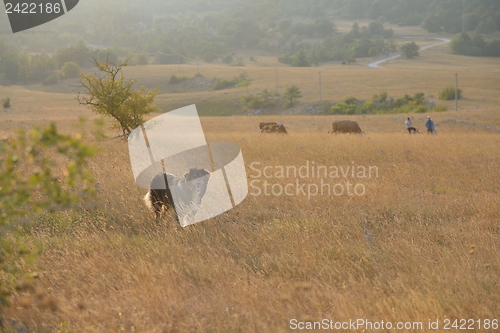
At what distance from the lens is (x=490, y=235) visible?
644cm

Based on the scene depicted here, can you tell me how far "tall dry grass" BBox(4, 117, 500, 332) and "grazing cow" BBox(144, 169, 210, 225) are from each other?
231mm

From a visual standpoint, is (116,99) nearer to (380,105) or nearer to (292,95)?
(380,105)

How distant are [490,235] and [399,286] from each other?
2.29m

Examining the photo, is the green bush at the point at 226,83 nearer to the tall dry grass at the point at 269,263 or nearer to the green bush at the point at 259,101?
the green bush at the point at 259,101

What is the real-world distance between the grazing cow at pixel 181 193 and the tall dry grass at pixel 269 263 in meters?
0.23

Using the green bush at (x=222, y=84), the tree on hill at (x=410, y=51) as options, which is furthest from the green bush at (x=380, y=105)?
the tree on hill at (x=410, y=51)

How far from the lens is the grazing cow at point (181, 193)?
23.4 feet

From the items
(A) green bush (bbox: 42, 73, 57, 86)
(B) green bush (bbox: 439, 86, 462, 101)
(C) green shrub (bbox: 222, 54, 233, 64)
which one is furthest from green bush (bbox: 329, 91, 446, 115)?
(C) green shrub (bbox: 222, 54, 233, 64)

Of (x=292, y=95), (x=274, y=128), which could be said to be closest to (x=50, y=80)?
(x=292, y=95)

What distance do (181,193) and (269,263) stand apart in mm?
2197

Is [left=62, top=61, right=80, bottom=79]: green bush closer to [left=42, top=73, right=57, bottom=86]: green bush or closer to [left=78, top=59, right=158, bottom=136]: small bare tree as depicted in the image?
[left=42, top=73, right=57, bottom=86]: green bush

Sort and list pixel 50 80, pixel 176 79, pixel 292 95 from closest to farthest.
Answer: pixel 292 95
pixel 176 79
pixel 50 80

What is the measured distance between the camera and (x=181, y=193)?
7.28m

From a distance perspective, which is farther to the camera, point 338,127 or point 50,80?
point 50,80
